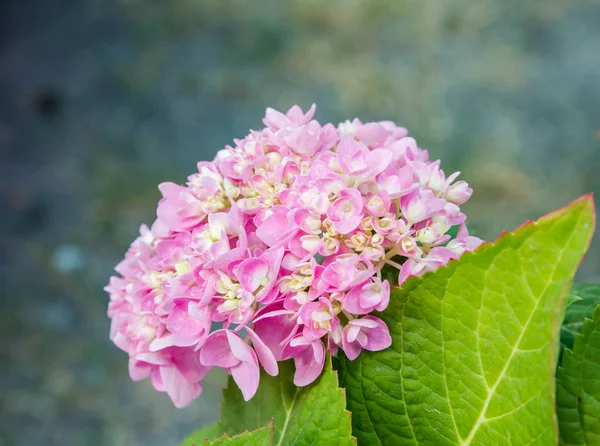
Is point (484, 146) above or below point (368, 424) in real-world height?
above

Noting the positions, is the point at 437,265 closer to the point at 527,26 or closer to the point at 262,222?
the point at 262,222

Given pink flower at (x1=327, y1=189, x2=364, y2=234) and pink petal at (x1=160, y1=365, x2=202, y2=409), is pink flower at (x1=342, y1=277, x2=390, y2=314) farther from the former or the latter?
pink petal at (x1=160, y1=365, x2=202, y2=409)

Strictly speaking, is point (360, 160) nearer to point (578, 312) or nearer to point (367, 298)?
point (367, 298)

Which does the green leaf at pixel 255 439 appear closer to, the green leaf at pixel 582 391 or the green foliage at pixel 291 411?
the green foliage at pixel 291 411

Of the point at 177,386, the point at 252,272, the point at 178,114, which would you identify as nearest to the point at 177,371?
the point at 177,386

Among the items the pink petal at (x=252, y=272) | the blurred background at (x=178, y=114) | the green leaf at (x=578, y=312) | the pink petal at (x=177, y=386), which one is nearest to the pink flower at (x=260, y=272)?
the pink petal at (x=252, y=272)

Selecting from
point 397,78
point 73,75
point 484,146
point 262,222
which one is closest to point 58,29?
point 73,75
